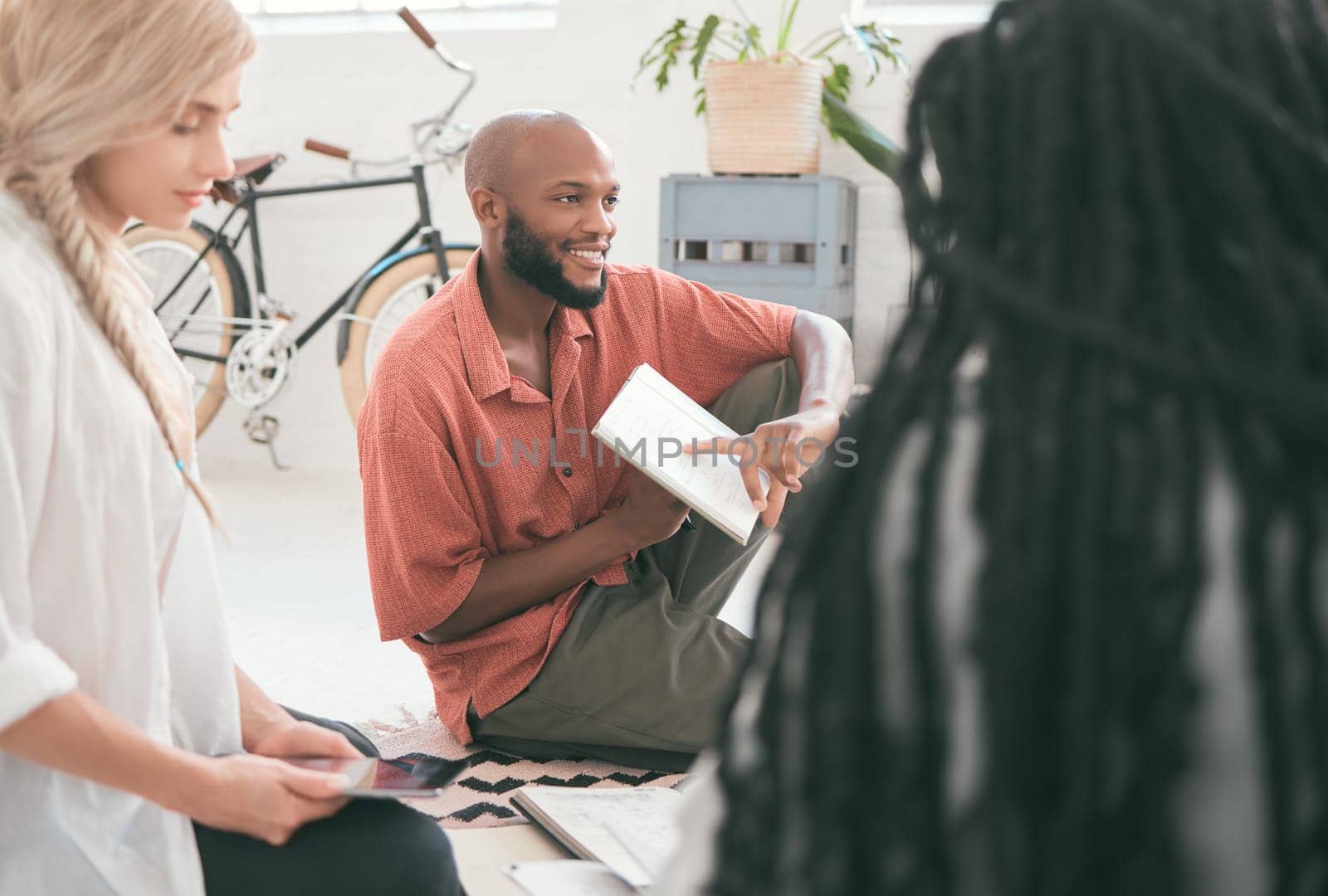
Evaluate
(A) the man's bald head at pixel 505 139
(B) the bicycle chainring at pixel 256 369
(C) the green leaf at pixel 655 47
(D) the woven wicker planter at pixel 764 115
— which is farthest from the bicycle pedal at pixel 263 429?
(A) the man's bald head at pixel 505 139

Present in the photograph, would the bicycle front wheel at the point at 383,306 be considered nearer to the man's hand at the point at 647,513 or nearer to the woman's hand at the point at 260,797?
the man's hand at the point at 647,513

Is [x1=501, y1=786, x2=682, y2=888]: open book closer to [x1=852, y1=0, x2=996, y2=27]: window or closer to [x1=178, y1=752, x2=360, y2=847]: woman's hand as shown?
[x1=178, y1=752, x2=360, y2=847]: woman's hand

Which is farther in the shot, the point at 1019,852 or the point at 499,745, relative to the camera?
the point at 499,745

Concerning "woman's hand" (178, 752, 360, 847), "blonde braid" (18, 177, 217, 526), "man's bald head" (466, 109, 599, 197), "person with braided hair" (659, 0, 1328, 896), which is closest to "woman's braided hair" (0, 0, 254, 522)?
"blonde braid" (18, 177, 217, 526)

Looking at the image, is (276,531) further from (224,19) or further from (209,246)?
(224,19)

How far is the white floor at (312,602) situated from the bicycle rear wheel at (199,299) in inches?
13.6

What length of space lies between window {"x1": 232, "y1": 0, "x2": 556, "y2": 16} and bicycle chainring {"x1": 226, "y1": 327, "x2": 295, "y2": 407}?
107 cm

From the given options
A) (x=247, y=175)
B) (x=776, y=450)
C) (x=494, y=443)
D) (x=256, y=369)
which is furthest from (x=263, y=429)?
(x=776, y=450)

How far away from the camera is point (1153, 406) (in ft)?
1.27

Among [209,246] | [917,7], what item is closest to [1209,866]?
[917,7]

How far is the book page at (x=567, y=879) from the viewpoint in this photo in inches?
34.4

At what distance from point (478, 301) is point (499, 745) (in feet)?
2.07

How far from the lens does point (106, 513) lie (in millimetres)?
873

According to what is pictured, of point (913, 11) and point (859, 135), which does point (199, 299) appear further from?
point (913, 11)
